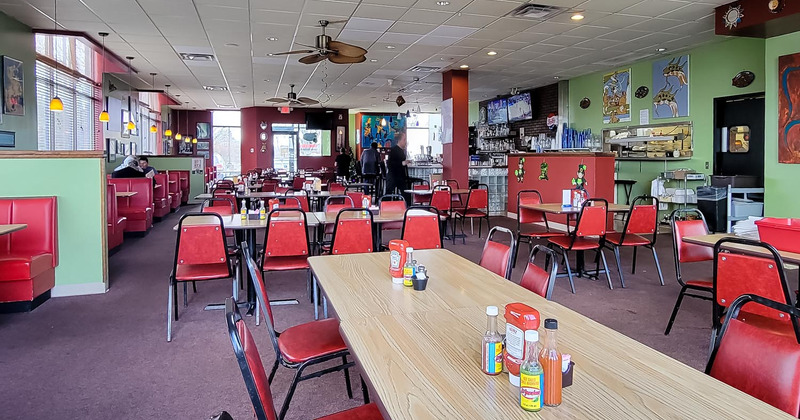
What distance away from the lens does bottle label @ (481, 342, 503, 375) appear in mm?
1379

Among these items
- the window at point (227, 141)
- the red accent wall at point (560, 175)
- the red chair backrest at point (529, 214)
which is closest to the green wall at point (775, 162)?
the red accent wall at point (560, 175)

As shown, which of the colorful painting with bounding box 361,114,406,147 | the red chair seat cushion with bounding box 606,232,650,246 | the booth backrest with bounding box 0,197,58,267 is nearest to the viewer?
the booth backrest with bounding box 0,197,58,267

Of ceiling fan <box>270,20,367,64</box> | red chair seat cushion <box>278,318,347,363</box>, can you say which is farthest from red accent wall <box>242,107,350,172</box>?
red chair seat cushion <box>278,318,347,363</box>

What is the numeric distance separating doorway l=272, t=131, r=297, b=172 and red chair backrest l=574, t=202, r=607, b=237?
15.4 m

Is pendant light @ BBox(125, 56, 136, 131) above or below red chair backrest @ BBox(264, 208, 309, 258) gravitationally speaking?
above

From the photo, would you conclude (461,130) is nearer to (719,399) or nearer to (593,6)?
(593,6)

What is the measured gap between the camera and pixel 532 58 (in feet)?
31.5

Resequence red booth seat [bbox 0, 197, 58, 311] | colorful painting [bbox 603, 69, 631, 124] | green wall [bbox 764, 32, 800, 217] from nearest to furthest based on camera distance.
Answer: red booth seat [bbox 0, 197, 58, 311] < green wall [bbox 764, 32, 800, 217] < colorful painting [bbox 603, 69, 631, 124]

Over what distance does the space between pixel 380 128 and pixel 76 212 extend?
15953 mm

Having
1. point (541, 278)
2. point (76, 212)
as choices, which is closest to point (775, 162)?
point (541, 278)

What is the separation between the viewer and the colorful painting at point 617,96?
10.5 meters

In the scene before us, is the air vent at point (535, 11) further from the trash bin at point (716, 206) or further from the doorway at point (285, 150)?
the doorway at point (285, 150)

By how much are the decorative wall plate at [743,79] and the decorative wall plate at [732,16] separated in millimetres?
2063

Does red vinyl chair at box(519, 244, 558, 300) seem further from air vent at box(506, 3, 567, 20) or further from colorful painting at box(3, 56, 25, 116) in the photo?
colorful painting at box(3, 56, 25, 116)
